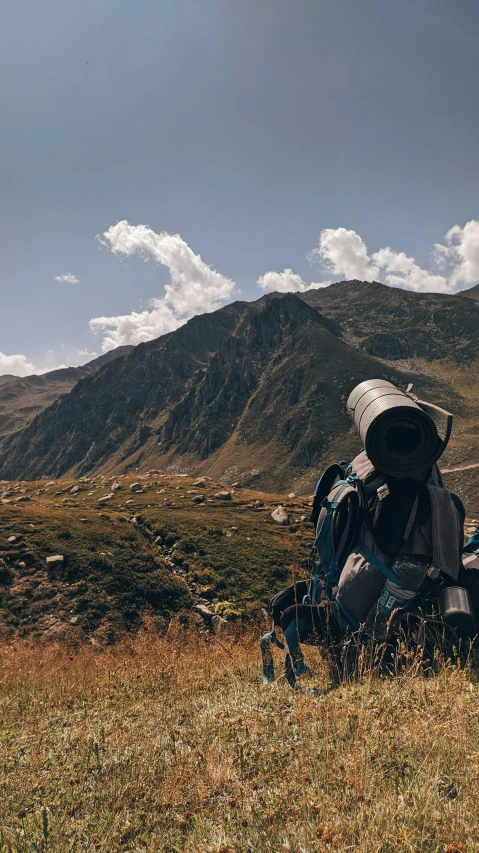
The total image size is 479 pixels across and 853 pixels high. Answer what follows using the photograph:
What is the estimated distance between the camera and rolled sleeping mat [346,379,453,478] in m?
5.57

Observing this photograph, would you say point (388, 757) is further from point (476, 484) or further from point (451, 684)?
point (476, 484)

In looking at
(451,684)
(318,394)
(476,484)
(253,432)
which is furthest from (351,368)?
(451,684)

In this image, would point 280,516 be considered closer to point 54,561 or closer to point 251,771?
point 54,561

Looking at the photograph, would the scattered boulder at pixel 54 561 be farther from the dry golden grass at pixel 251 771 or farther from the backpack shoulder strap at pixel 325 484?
the backpack shoulder strap at pixel 325 484

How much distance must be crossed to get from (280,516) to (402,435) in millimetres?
23821

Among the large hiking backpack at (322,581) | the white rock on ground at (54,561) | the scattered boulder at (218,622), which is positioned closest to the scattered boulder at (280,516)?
the scattered boulder at (218,622)

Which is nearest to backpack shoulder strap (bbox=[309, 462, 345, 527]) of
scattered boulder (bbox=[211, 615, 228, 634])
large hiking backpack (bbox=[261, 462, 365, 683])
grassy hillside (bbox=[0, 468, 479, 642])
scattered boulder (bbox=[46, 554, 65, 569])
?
large hiking backpack (bbox=[261, 462, 365, 683])

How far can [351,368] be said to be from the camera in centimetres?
19662

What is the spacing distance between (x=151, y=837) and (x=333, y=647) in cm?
381

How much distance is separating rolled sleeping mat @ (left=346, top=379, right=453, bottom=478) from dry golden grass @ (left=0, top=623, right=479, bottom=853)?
Answer: 2618 mm

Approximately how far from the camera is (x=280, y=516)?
94.1 ft

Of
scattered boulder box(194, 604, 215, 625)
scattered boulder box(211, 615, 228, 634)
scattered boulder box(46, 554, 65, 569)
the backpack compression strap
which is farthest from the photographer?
scattered boulder box(46, 554, 65, 569)

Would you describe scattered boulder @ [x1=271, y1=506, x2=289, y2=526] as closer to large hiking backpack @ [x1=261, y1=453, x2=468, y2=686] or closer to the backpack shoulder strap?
the backpack shoulder strap

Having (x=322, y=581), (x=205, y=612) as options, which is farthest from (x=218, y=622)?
(x=322, y=581)
